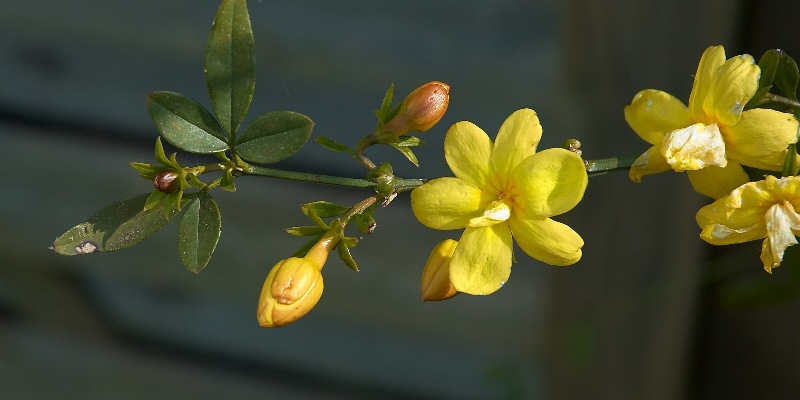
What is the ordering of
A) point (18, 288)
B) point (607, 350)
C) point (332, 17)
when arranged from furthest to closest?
point (18, 288) → point (607, 350) → point (332, 17)

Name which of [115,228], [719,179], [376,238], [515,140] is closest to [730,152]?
[719,179]

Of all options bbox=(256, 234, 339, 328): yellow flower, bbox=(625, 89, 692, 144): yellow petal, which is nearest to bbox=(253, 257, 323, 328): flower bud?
bbox=(256, 234, 339, 328): yellow flower

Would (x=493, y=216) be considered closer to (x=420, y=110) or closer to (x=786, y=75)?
(x=420, y=110)

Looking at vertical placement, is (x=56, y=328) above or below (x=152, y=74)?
below

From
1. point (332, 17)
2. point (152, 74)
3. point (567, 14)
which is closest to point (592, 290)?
point (567, 14)

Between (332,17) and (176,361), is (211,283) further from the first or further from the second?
(332,17)

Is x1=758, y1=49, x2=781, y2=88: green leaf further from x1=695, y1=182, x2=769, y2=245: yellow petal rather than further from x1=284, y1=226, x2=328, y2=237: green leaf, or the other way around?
x1=284, y1=226, x2=328, y2=237: green leaf

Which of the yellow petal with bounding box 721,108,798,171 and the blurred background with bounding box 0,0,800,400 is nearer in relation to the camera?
the yellow petal with bounding box 721,108,798,171
